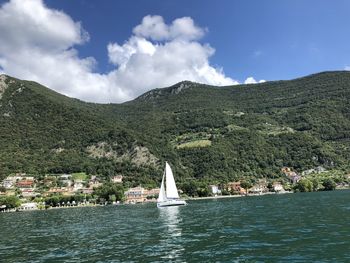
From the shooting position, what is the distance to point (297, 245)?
36.6 meters

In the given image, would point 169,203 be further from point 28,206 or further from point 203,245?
point 203,245

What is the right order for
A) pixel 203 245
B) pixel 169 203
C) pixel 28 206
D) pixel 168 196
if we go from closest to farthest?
1. pixel 203 245
2. pixel 169 203
3. pixel 168 196
4. pixel 28 206

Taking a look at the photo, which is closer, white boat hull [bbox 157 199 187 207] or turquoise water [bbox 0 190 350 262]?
turquoise water [bbox 0 190 350 262]

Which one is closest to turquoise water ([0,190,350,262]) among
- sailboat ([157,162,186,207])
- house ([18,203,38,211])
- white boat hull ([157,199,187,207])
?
white boat hull ([157,199,187,207])

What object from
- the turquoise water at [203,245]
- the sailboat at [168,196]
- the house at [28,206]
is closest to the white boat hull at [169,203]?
the sailboat at [168,196]

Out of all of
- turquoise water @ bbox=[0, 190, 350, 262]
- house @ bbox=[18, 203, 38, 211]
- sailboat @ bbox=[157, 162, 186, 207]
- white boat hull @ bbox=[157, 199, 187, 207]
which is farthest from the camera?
house @ bbox=[18, 203, 38, 211]

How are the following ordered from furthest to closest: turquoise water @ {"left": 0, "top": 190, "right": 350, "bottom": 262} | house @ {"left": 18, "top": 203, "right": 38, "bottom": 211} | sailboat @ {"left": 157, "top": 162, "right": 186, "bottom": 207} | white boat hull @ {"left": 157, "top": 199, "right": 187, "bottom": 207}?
house @ {"left": 18, "top": 203, "right": 38, "bottom": 211} → sailboat @ {"left": 157, "top": 162, "right": 186, "bottom": 207} → white boat hull @ {"left": 157, "top": 199, "right": 187, "bottom": 207} → turquoise water @ {"left": 0, "top": 190, "right": 350, "bottom": 262}

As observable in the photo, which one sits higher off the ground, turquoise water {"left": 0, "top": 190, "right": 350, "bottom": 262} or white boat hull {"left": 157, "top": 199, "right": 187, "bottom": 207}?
white boat hull {"left": 157, "top": 199, "right": 187, "bottom": 207}

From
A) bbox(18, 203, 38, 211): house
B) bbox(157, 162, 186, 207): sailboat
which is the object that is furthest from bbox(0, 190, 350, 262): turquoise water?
bbox(18, 203, 38, 211): house

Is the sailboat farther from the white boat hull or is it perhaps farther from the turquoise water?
the turquoise water

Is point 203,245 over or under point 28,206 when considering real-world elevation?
under

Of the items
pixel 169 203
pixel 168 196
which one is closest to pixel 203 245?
pixel 169 203

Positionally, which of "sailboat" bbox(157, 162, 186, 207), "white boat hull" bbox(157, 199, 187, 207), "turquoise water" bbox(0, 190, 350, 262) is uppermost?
"sailboat" bbox(157, 162, 186, 207)

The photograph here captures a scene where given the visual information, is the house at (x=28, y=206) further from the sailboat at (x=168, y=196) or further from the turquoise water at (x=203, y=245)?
the turquoise water at (x=203, y=245)
